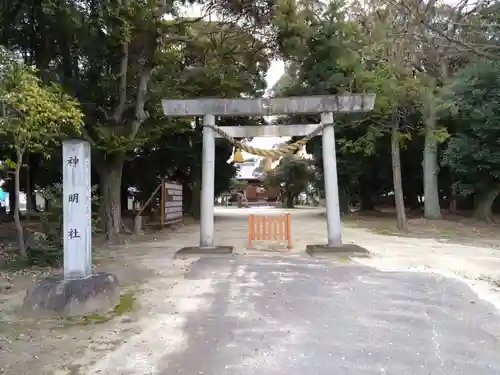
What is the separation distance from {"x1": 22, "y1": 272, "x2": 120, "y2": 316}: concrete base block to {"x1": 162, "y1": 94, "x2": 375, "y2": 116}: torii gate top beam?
597 centimetres

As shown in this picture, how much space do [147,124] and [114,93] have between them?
182 cm

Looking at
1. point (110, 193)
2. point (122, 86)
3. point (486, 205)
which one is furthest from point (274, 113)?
point (486, 205)

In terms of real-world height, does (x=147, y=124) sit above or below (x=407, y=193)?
above

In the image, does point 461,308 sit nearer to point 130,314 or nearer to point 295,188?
point 130,314

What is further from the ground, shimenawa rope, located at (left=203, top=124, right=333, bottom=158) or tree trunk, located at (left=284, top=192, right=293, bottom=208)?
shimenawa rope, located at (left=203, top=124, right=333, bottom=158)

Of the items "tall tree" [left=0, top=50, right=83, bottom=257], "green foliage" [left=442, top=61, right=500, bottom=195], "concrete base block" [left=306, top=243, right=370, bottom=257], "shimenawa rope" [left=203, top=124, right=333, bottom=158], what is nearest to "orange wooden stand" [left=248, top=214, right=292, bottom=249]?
"concrete base block" [left=306, top=243, right=370, bottom=257]

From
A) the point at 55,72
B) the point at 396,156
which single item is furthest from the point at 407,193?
the point at 55,72

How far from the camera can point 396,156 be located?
1705 centimetres

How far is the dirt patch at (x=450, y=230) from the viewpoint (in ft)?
47.8

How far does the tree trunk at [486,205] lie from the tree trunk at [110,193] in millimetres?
14792

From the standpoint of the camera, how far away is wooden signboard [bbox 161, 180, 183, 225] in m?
17.9

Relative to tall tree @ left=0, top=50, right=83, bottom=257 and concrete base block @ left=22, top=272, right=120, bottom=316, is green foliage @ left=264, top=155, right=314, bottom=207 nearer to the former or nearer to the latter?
tall tree @ left=0, top=50, right=83, bottom=257

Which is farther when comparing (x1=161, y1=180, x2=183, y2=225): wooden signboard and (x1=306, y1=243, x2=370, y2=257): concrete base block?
(x1=161, y1=180, x2=183, y2=225): wooden signboard

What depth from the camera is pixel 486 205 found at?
65.5ft
